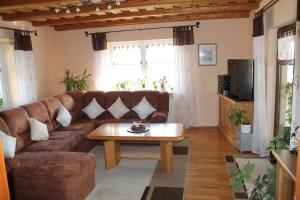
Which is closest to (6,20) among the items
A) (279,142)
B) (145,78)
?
(145,78)

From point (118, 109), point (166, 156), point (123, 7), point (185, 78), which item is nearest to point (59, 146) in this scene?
point (166, 156)

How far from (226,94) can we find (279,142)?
2855mm

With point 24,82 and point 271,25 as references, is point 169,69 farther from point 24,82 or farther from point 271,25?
point 24,82

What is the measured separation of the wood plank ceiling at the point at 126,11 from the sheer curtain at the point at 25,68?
41cm

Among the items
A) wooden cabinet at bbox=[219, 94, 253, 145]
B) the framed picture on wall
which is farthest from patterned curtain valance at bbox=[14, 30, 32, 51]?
wooden cabinet at bbox=[219, 94, 253, 145]

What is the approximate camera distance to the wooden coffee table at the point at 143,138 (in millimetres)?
3635

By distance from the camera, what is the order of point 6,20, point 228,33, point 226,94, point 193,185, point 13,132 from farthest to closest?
point 228,33
point 226,94
point 6,20
point 13,132
point 193,185

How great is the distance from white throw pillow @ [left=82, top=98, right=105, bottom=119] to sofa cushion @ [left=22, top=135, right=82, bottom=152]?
1269 millimetres

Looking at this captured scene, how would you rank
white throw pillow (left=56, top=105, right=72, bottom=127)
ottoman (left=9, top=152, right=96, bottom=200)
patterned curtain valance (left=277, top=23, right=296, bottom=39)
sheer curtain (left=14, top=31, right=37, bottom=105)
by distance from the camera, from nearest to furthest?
ottoman (left=9, top=152, right=96, bottom=200) < patterned curtain valance (left=277, top=23, right=296, bottom=39) < white throw pillow (left=56, top=105, right=72, bottom=127) < sheer curtain (left=14, top=31, right=37, bottom=105)

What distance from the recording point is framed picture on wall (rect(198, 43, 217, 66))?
18.8ft

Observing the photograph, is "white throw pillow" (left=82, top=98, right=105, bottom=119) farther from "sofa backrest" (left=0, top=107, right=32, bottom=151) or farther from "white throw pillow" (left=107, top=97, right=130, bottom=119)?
"sofa backrest" (left=0, top=107, right=32, bottom=151)

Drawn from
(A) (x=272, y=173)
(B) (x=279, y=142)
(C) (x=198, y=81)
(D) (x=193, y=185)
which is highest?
(C) (x=198, y=81)

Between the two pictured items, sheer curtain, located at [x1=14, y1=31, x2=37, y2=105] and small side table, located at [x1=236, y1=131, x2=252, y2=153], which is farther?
sheer curtain, located at [x1=14, y1=31, x2=37, y2=105]

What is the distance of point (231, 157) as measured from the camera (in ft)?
13.6
